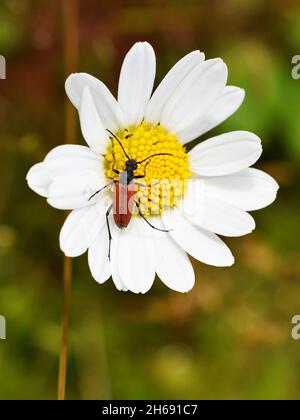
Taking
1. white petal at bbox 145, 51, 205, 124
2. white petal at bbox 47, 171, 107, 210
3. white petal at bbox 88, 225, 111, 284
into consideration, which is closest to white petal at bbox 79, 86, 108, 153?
white petal at bbox 47, 171, 107, 210

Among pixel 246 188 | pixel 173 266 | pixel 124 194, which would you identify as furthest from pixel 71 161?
pixel 246 188

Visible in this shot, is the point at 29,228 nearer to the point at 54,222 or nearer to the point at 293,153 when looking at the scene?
the point at 54,222

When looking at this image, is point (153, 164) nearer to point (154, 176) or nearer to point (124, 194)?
point (154, 176)

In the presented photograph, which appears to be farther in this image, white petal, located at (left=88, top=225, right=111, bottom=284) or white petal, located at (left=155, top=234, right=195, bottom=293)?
white petal, located at (left=155, top=234, right=195, bottom=293)

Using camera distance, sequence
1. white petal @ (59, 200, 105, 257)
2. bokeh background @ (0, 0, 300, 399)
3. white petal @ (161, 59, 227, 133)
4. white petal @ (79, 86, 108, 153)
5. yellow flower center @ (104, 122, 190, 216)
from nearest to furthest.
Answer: white petal @ (79, 86, 108, 153), white petal @ (59, 200, 105, 257), white petal @ (161, 59, 227, 133), yellow flower center @ (104, 122, 190, 216), bokeh background @ (0, 0, 300, 399)

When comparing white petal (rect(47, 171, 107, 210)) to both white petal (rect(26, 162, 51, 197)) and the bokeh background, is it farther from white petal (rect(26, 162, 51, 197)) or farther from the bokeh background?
the bokeh background

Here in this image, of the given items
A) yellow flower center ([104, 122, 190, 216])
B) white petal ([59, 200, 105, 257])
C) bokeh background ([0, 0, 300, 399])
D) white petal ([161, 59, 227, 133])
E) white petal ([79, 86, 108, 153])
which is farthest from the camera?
bokeh background ([0, 0, 300, 399])
